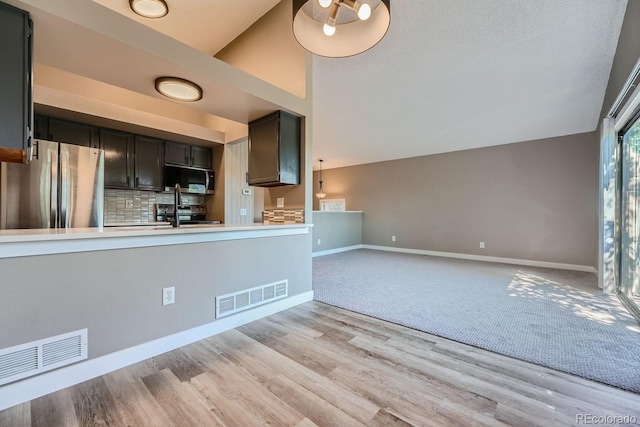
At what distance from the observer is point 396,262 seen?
521cm

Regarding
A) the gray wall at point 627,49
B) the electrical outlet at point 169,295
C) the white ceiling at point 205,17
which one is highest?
the white ceiling at point 205,17

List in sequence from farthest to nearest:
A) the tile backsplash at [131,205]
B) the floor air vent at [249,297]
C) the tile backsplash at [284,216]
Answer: the tile backsplash at [131,205] → the tile backsplash at [284,216] → the floor air vent at [249,297]

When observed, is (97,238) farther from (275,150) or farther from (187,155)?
(187,155)

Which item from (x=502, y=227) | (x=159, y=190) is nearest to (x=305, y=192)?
(x=159, y=190)

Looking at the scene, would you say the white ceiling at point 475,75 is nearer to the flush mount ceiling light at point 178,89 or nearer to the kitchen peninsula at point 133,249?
the kitchen peninsula at point 133,249

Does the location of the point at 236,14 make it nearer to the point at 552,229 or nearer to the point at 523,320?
the point at 523,320

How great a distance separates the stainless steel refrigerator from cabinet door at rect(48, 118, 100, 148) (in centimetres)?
53

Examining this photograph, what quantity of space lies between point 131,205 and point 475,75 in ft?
17.4

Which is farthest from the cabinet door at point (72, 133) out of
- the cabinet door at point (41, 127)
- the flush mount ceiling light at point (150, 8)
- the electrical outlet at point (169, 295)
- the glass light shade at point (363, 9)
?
the glass light shade at point (363, 9)

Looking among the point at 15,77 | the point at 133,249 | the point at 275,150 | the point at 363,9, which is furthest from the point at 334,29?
the point at 133,249

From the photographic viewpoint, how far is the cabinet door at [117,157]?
3.60 m

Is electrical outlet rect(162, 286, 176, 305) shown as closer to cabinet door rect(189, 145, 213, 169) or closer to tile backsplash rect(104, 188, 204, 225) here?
tile backsplash rect(104, 188, 204, 225)

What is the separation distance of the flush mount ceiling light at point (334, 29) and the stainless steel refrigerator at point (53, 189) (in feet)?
9.30

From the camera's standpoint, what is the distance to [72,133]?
328 centimetres
